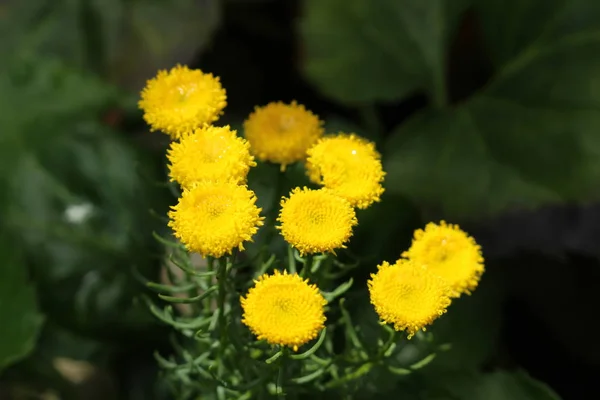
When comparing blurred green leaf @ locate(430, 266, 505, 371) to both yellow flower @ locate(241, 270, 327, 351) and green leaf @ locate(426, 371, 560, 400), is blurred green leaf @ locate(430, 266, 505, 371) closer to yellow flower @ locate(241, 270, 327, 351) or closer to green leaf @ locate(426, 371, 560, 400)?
green leaf @ locate(426, 371, 560, 400)

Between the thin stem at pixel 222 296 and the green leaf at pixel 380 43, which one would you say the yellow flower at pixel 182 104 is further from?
the green leaf at pixel 380 43

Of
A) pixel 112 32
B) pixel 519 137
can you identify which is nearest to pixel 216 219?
pixel 519 137

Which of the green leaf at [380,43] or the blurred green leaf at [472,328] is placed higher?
the green leaf at [380,43]

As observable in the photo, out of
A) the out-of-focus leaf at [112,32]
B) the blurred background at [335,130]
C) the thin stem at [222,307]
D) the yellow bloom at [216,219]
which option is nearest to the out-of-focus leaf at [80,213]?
the blurred background at [335,130]

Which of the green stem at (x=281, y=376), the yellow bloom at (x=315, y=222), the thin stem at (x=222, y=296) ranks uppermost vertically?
the yellow bloom at (x=315, y=222)

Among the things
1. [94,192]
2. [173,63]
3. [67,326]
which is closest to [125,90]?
[173,63]

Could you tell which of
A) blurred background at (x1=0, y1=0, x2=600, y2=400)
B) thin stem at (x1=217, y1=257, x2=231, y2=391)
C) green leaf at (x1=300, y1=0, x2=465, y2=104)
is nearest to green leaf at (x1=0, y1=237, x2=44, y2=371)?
blurred background at (x1=0, y1=0, x2=600, y2=400)

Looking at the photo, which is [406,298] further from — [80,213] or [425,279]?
[80,213]
